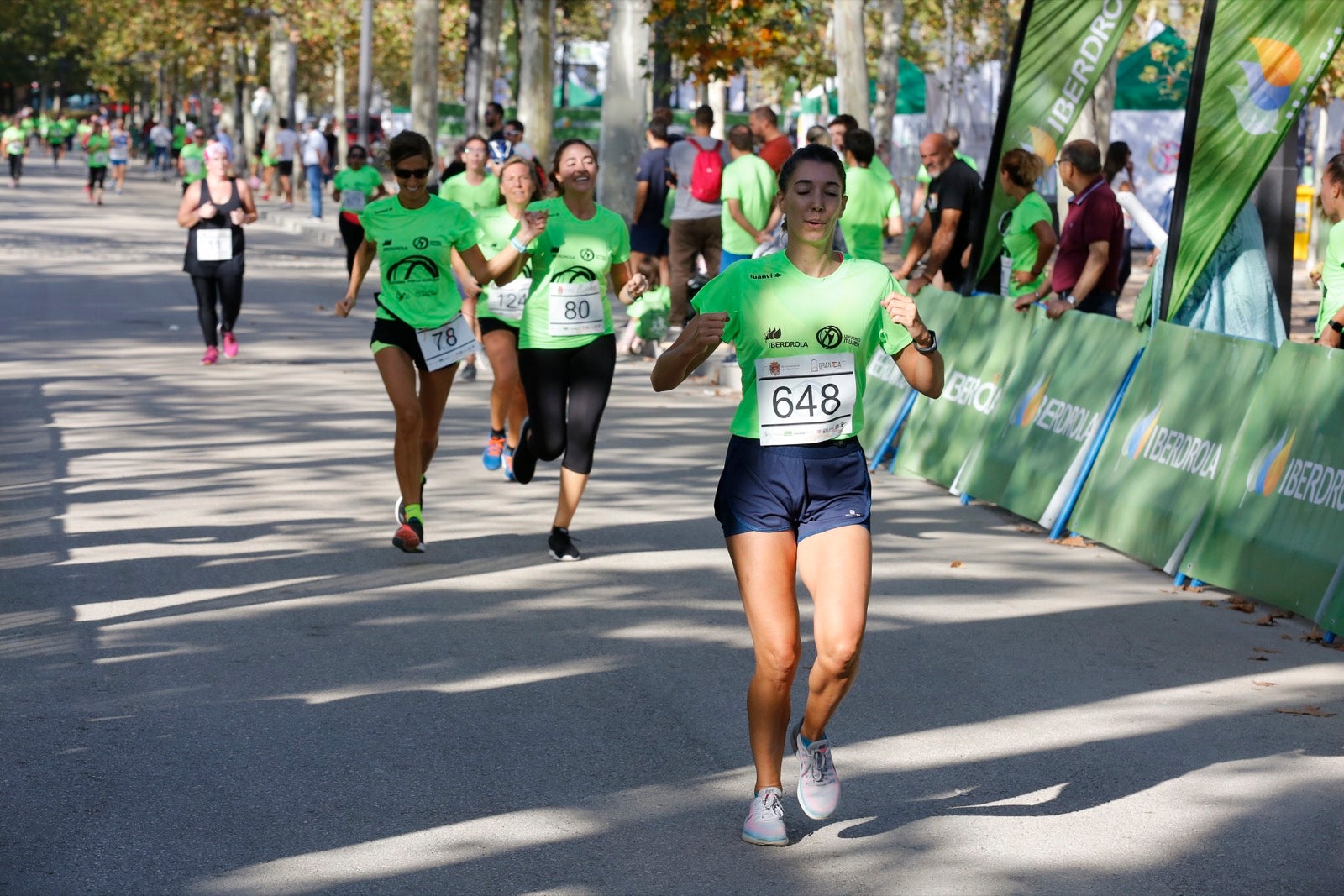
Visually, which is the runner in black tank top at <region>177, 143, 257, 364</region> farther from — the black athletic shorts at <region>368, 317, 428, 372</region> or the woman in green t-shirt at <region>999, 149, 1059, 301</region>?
the black athletic shorts at <region>368, 317, 428, 372</region>

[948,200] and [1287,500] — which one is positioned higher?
[948,200]

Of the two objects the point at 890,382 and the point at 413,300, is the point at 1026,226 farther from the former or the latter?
the point at 413,300

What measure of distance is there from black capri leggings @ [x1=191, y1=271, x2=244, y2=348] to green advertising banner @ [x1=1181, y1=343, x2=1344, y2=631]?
9.81 m

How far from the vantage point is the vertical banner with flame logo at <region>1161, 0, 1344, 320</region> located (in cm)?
927

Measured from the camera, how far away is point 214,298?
16.3 m

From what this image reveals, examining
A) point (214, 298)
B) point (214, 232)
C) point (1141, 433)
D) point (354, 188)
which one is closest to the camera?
point (1141, 433)

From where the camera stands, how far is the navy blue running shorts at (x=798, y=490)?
199 inches

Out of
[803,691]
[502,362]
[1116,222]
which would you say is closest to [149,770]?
[803,691]

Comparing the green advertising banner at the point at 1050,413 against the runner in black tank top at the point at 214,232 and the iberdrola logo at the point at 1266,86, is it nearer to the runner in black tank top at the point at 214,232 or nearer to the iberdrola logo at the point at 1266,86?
the iberdrola logo at the point at 1266,86

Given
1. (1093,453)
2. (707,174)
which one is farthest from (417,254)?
(707,174)

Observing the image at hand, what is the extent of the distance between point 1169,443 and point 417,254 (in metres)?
3.69

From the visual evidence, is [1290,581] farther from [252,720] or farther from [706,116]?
[706,116]

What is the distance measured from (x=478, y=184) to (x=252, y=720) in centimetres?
906

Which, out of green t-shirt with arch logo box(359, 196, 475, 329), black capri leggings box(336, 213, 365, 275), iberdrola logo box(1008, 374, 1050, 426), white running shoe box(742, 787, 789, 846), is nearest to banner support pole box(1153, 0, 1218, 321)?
iberdrola logo box(1008, 374, 1050, 426)
